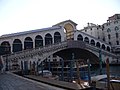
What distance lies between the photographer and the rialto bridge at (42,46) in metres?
25.7

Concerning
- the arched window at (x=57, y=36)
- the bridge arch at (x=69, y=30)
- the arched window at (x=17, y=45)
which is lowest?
the arched window at (x=17, y=45)

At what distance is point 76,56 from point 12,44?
16.2 meters

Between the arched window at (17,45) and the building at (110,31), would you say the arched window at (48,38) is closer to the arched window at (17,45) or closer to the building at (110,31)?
the arched window at (17,45)

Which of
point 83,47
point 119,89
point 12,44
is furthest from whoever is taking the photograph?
point 83,47

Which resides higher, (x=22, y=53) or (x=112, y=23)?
(x=112, y=23)

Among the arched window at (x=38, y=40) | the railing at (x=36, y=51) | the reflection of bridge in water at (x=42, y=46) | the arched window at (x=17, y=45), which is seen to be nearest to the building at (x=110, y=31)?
the reflection of bridge in water at (x=42, y=46)

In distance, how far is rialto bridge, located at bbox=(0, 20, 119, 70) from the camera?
25688mm

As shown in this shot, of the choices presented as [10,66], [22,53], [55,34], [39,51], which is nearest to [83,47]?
[55,34]

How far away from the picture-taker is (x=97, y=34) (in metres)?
51.9

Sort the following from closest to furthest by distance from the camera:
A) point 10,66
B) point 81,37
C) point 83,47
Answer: point 10,66 → point 83,47 → point 81,37

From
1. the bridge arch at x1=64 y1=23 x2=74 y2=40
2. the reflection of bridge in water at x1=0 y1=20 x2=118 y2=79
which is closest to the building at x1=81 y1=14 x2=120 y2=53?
the reflection of bridge in water at x1=0 y1=20 x2=118 y2=79

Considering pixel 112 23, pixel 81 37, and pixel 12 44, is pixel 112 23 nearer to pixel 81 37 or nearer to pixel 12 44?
pixel 81 37

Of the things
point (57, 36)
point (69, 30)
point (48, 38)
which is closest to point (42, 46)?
point (48, 38)

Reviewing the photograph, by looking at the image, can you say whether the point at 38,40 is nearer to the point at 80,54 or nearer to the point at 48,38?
the point at 48,38
